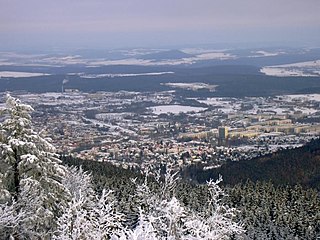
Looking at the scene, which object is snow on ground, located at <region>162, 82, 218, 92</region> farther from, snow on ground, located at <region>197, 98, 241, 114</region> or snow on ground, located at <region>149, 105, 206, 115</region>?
snow on ground, located at <region>149, 105, 206, 115</region>

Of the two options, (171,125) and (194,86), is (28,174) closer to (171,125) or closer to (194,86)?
(171,125)

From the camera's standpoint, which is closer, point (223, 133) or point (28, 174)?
point (28, 174)

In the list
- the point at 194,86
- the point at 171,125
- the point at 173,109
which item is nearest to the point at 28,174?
the point at 171,125

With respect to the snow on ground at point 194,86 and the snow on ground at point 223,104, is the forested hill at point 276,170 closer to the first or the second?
the snow on ground at point 223,104

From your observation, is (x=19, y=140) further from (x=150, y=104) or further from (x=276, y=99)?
(x=276, y=99)

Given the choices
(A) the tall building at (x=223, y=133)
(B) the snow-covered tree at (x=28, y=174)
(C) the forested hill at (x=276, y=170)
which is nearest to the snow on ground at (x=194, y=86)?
(A) the tall building at (x=223, y=133)

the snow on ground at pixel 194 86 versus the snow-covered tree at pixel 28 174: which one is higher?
the snow-covered tree at pixel 28 174
